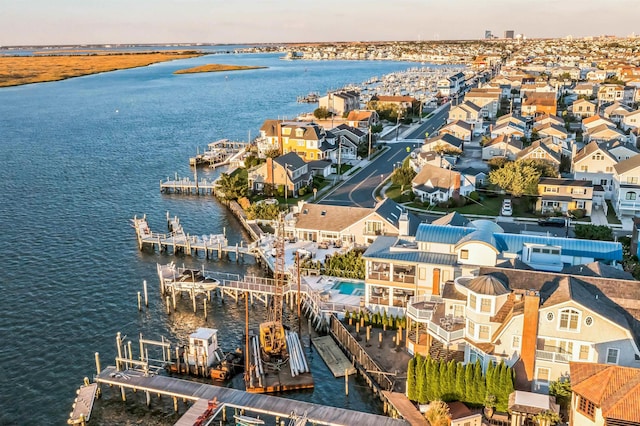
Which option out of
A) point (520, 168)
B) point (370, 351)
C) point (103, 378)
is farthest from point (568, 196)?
point (103, 378)

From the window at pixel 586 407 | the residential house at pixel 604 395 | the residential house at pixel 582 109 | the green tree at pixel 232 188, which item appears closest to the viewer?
the residential house at pixel 604 395

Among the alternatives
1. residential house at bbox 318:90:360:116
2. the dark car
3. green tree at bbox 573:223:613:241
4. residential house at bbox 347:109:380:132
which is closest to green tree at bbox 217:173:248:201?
the dark car

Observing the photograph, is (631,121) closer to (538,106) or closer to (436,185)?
(538,106)

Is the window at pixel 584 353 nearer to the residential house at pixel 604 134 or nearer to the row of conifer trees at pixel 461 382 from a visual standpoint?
the row of conifer trees at pixel 461 382

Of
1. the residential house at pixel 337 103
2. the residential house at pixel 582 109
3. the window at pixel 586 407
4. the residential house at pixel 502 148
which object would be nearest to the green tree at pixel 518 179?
the residential house at pixel 502 148

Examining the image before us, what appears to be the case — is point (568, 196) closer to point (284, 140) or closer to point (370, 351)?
point (370, 351)

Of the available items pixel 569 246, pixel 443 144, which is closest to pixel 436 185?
pixel 443 144
